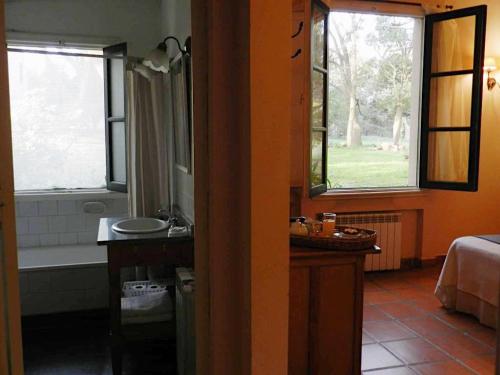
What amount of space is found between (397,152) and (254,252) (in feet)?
12.8

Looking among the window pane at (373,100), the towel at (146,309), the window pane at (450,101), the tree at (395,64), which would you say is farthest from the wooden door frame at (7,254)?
the window pane at (450,101)

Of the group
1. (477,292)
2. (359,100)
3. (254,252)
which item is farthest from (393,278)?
(254,252)

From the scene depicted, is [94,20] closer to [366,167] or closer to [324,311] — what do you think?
[366,167]

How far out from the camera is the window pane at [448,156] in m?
4.46

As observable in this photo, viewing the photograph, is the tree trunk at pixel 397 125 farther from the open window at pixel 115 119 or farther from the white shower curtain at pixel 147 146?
the open window at pixel 115 119

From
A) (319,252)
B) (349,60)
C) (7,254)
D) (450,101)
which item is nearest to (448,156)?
(450,101)

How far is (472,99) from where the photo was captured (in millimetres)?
4363

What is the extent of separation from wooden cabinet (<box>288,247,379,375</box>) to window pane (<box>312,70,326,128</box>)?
190 centimetres

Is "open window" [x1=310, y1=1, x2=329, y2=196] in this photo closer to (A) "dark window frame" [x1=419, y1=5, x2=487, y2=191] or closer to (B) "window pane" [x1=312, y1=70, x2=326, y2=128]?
(B) "window pane" [x1=312, y1=70, x2=326, y2=128]

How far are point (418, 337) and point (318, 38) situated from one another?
240 centimetres

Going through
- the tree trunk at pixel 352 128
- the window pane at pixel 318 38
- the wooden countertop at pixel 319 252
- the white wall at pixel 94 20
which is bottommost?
the wooden countertop at pixel 319 252

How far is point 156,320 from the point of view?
2908mm

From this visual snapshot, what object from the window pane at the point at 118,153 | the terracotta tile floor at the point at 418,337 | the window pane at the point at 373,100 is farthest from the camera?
the window pane at the point at 373,100

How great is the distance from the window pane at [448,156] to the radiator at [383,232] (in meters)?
0.56
